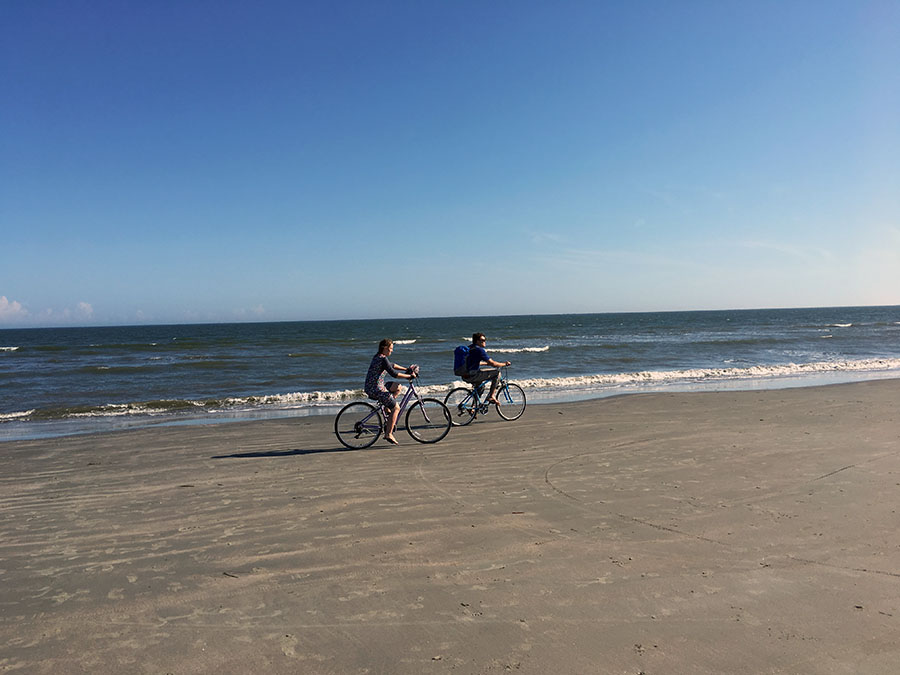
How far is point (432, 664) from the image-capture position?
3.34m

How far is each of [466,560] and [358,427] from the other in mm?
5159

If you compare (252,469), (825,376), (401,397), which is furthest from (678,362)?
(252,469)

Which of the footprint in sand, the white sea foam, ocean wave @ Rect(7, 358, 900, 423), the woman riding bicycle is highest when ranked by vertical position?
the woman riding bicycle

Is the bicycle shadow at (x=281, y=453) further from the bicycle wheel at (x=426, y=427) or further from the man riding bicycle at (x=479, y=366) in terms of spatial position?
the man riding bicycle at (x=479, y=366)

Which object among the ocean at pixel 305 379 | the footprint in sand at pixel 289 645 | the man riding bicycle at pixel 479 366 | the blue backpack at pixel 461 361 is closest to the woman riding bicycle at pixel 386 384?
the blue backpack at pixel 461 361

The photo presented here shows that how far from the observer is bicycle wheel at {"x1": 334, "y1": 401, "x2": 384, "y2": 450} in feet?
31.8

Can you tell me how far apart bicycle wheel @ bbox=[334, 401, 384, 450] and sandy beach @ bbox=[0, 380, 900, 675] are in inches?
20.8

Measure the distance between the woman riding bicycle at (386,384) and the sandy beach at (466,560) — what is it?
60 centimetres

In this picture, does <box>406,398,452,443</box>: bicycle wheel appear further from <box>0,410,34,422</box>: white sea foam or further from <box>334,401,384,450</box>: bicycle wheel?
<box>0,410,34,422</box>: white sea foam

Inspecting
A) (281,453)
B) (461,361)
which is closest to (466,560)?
(281,453)

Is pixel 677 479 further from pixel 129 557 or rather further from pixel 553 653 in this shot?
pixel 129 557

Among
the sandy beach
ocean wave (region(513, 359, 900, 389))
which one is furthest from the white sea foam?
ocean wave (region(513, 359, 900, 389))

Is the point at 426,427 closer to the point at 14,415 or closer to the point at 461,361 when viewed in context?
the point at 461,361

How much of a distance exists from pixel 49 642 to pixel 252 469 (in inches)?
185
